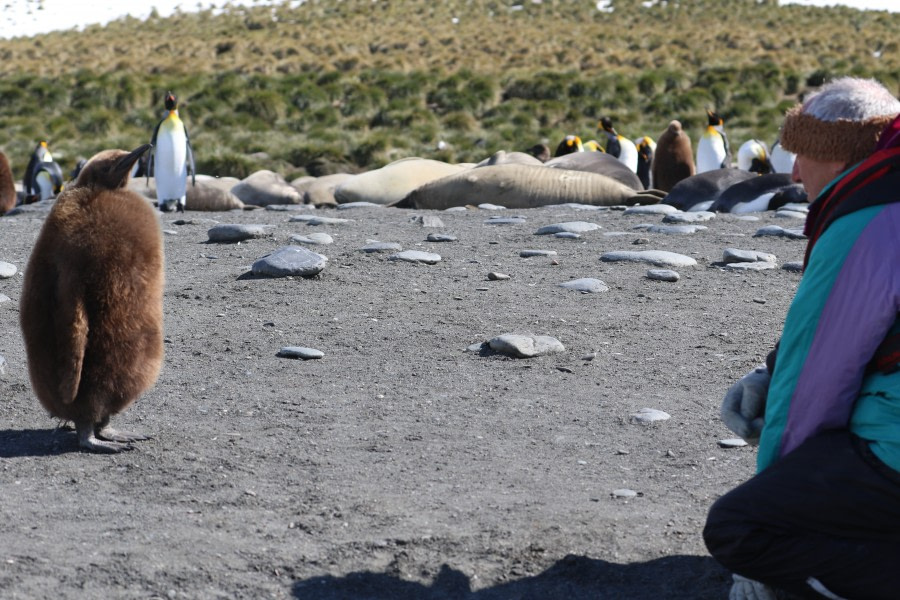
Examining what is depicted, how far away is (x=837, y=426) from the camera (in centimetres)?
205

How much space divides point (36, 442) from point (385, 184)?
820 cm

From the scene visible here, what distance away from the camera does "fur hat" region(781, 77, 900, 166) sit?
218 cm

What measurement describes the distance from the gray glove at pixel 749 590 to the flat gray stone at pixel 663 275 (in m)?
3.48

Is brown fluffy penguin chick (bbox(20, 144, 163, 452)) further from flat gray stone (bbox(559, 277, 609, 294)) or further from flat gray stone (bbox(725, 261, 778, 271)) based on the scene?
flat gray stone (bbox(725, 261, 778, 271))

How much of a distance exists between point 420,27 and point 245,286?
42928 millimetres

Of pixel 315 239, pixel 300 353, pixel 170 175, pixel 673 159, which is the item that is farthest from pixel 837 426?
pixel 673 159

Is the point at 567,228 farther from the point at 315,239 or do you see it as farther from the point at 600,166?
the point at 600,166

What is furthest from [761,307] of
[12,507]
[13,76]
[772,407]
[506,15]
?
[506,15]

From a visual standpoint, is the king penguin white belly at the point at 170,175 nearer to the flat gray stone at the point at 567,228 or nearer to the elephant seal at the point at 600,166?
the elephant seal at the point at 600,166

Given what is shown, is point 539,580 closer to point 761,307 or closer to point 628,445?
point 628,445

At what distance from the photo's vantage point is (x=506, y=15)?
51.3 m

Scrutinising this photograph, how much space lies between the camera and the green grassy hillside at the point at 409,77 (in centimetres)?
2392

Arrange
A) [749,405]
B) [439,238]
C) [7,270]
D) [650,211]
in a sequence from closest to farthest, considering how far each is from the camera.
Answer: [749,405] → [7,270] → [439,238] → [650,211]

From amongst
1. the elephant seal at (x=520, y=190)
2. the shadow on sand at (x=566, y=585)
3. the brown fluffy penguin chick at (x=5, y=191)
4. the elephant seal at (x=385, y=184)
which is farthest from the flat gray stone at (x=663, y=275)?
the brown fluffy penguin chick at (x=5, y=191)
